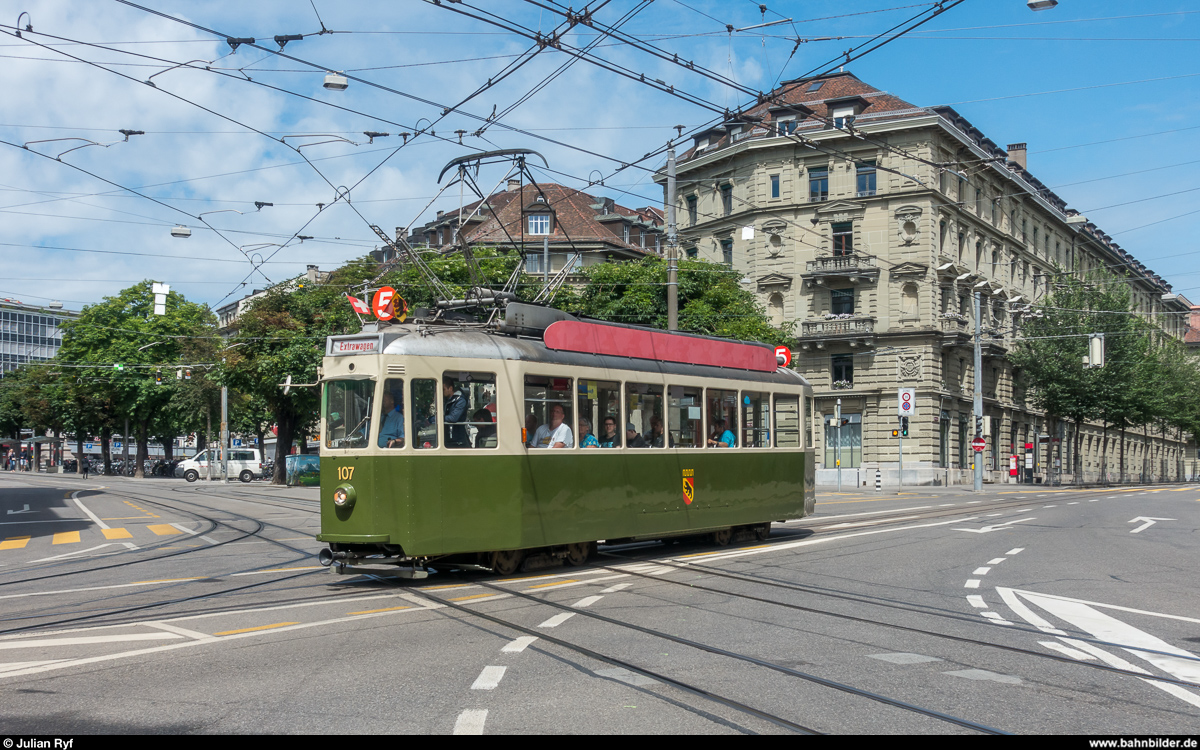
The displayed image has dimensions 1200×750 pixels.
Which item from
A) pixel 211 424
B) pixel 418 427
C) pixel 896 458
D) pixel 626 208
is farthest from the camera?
pixel 626 208

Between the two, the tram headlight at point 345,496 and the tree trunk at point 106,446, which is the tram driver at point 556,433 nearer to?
the tram headlight at point 345,496

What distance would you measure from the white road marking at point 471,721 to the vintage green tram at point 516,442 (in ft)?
17.5

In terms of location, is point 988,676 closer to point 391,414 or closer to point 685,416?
point 391,414

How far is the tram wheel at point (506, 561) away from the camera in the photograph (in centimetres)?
1166

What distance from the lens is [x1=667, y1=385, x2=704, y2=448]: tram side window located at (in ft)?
45.2

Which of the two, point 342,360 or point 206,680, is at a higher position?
point 342,360

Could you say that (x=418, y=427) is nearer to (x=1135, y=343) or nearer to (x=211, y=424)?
(x=1135, y=343)

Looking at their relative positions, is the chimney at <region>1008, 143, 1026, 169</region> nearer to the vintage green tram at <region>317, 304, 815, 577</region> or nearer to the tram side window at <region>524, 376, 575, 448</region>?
the vintage green tram at <region>317, 304, 815, 577</region>

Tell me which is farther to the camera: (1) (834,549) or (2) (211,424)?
(2) (211,424)

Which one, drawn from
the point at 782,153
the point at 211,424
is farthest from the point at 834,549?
the point at 211,424

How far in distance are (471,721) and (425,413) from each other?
19.7ft

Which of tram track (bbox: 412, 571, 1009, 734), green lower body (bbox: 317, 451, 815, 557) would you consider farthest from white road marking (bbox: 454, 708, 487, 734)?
green lower body (bbox: 317, 451, 815, 557)
